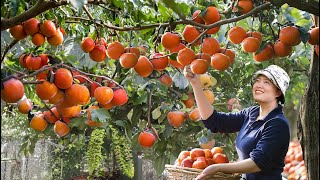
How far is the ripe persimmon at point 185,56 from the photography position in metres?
1.55

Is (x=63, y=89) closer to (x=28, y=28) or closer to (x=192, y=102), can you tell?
(x=28, y=28)

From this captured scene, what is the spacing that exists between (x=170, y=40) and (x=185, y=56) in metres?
0.07

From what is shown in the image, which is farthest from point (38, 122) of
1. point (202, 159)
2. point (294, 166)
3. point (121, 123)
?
point (294, 166)

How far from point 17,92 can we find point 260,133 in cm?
107

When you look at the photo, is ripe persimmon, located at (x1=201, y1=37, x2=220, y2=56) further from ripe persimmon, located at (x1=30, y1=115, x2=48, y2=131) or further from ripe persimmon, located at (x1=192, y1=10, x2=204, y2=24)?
ripe persimmon, located at (x1=30, y1=115, x2=48, y2=131)

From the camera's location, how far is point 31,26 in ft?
4.62

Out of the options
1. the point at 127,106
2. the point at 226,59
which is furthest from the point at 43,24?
the point at 127,106

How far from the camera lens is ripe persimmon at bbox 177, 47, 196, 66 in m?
1.55

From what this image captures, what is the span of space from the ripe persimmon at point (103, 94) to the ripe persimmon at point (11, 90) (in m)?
0.35

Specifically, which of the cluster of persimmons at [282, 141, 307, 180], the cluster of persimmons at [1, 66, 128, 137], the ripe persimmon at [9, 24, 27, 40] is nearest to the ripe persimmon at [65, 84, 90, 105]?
the cluster of persimmons at [1, 66, 128, 137]

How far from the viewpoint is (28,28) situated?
140 cm

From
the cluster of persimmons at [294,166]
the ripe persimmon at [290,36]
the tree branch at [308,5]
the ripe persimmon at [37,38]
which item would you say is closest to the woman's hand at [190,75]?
the ripe persimmon at [290,36]

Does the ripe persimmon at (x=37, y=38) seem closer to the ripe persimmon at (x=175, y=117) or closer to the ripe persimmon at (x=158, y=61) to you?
the ripe persimmon at (x=158, y=61)

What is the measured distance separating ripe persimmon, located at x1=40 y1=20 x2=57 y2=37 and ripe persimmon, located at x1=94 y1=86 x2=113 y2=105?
0.77 ft
